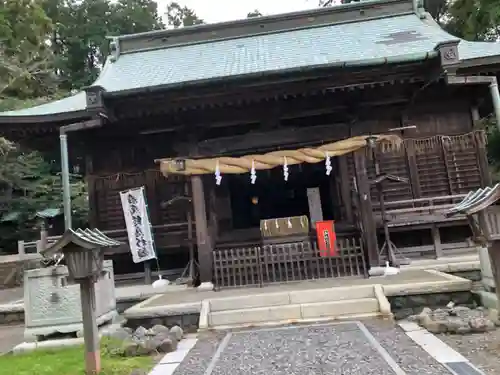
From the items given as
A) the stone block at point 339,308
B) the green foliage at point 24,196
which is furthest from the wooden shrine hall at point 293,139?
the green foliage at point 24,196

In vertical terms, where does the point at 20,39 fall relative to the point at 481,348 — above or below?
above

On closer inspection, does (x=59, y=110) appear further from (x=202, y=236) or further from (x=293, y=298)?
(x=293, y=298)

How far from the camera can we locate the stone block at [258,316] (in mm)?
7043

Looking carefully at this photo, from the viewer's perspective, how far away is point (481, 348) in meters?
4.93

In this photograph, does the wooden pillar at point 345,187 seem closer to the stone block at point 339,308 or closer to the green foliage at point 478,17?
the stone block at point 339,308

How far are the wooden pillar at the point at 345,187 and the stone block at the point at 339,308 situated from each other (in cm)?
421

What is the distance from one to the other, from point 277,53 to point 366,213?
5.47 m

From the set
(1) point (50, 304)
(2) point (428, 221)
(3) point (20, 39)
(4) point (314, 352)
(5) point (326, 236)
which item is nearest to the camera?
(4) point (314, 352)

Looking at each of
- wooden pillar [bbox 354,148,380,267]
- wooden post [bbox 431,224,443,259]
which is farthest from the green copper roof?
wooden post [bbox 431,224,443,259]

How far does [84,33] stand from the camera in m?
38.5

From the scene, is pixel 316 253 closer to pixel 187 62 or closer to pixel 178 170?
pixel 178 170

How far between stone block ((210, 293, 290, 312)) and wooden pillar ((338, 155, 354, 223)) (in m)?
4.29

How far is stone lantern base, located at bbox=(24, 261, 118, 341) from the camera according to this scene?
6.77 metres

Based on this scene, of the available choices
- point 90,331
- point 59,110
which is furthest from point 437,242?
point 59,110
